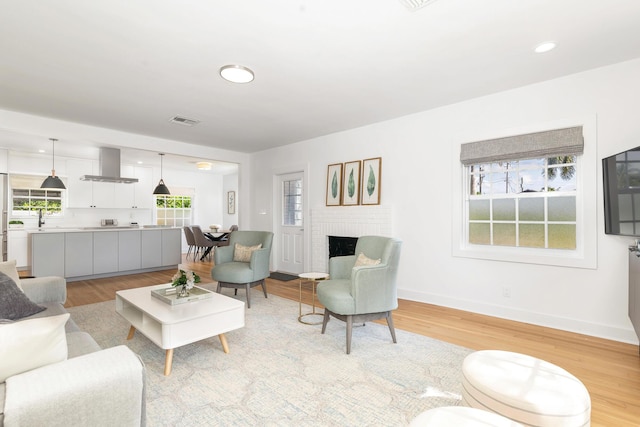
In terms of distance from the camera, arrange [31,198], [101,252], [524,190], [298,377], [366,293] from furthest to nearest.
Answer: [31,198]
[101,252]
[524,190]
[366,293]
[298,377]

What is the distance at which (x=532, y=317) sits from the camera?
10.5 feet

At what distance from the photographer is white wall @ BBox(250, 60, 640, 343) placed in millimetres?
2807

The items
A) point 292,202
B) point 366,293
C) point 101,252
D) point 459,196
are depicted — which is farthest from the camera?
point 292,202

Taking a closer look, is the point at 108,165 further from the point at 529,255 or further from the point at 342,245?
the point at 529,255

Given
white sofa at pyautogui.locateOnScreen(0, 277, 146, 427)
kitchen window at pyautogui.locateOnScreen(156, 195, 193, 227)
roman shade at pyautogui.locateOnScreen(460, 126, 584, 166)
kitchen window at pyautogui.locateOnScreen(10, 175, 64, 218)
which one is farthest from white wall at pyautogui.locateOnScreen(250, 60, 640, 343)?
kitchen window at pyautogui.locateOnScreen(10, 175, 64, 218)


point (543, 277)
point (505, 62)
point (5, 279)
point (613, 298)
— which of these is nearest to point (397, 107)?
point (505, 62)

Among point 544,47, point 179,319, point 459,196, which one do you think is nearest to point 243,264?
point 179,319

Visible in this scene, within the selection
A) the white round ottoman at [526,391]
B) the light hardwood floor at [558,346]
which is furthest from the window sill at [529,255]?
the white round ottoman at [526,391]

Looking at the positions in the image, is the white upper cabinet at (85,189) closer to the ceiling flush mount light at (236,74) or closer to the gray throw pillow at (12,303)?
the gray throw pillow at (12,303)

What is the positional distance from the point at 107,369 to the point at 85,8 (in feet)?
7.34

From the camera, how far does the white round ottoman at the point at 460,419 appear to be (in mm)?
1040

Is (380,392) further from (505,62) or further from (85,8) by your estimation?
(85,8)

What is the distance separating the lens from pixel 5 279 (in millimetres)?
2133

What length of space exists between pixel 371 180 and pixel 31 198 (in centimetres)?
747
